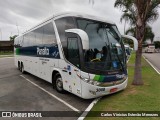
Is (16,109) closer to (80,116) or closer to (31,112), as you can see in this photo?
(31,112)

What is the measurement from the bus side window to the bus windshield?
1.19 feet

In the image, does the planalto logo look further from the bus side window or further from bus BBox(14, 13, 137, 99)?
the bus side window

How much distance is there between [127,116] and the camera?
6.34 m

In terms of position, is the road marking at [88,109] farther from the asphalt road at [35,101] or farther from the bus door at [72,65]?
the bus door at [72,65]

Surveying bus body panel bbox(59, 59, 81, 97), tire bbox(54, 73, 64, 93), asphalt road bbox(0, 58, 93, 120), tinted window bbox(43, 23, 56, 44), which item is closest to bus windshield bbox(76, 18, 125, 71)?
bus body panel bbox(59, 59, 81, 97)

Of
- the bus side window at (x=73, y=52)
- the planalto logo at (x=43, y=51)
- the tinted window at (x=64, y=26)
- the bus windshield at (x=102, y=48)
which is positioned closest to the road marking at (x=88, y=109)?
the bus windshield at (x=102, y=48)

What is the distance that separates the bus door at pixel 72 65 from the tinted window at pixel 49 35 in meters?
1.45

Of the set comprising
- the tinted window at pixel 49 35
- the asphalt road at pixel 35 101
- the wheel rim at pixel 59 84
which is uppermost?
the tinted window at pixel 49 35

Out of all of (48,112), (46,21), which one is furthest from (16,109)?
(46,21)

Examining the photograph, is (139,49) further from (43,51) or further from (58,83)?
(43,51)

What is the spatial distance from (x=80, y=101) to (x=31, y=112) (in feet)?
6.89

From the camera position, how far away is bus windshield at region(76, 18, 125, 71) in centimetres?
754

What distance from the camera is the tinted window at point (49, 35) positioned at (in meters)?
9.59

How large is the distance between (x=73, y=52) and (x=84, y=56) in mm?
644
